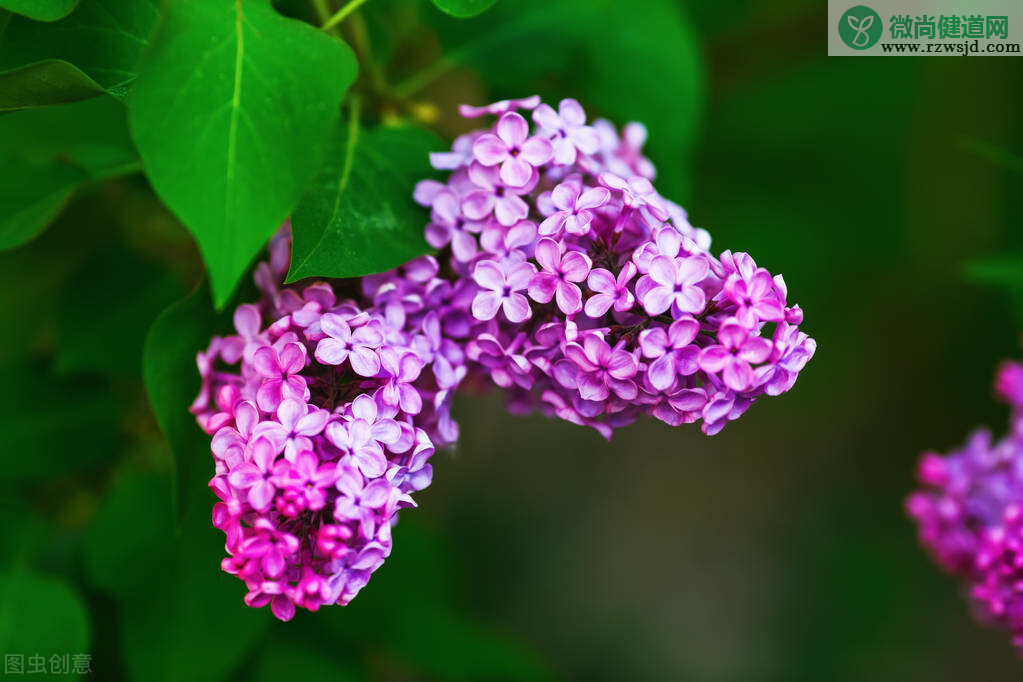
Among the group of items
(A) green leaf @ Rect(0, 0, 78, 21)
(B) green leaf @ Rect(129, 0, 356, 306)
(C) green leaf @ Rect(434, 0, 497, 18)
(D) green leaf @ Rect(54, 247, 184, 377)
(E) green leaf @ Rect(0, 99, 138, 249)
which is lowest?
(D) green leaf @ Rect(54, 247, 184, 377)

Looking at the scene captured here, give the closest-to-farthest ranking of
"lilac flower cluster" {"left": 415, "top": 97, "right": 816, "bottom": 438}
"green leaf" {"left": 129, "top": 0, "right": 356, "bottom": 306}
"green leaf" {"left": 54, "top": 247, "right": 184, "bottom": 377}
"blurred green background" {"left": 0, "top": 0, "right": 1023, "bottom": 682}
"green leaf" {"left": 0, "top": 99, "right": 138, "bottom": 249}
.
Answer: "green leaf" {"left": 129, "top": 0, "right": 356, "bottom": 306} < "lilac flower cluster" {"left": 415, "top": 97, "right": 816, "bottom": 438} < "green leaf" {"left": 0, "top": 99, "right": 138, "bottom": 249} < "green leaf" {"left": 54, "top": 247, "right": 184, "bottom": 377} < "blurred green background" {"left": 0, "top": 0, "right": 1023, "bottom": 682}

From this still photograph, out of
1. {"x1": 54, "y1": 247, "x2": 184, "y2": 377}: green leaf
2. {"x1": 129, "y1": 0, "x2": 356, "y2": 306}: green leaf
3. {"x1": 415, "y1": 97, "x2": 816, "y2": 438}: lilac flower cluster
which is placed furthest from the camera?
{"x1": 54, "y1": 247, "x2": 184, "y2": 377}: green leaf

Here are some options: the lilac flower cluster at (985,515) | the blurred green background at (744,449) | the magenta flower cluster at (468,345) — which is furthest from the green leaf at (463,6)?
the lilac flower cluster at (985,515)

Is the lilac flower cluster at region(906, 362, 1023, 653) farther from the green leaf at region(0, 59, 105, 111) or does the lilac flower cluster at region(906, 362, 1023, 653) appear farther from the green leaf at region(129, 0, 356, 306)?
the green leaf at region(0, 59, 105, 111)

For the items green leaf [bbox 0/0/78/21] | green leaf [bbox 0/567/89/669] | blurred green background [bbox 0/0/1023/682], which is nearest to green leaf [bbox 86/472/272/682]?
green leaf [bbox 0/567/89/669]

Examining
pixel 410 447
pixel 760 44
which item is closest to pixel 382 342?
pixel 410 447

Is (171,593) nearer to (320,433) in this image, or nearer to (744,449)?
(320,433)
